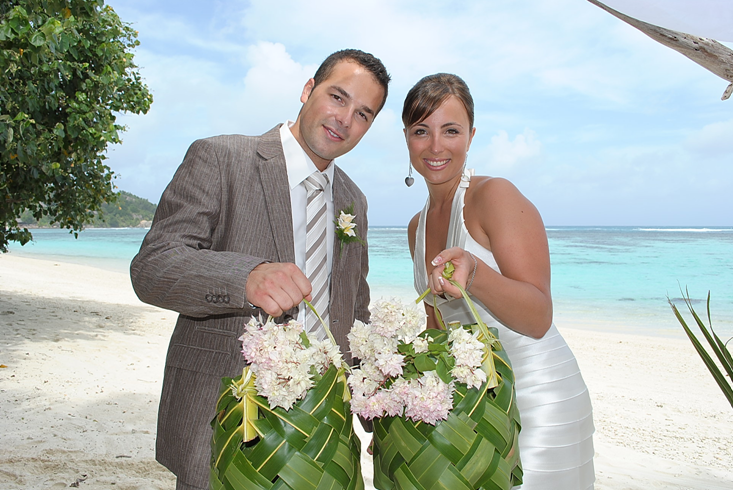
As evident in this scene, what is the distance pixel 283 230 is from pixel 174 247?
1.41 ft

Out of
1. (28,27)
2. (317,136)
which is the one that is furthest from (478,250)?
(28,27)

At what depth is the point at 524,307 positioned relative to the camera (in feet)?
6.89

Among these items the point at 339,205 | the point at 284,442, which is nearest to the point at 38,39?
the point at 339,205

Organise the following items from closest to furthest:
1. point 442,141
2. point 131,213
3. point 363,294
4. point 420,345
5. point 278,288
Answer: point 420,345, point 278,288, point 363,294, point 442,141, point 131,213

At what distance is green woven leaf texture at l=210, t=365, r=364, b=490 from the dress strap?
1.45 metres

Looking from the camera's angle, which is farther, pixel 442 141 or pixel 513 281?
pixel 442 141

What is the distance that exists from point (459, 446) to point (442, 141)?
1678 mm

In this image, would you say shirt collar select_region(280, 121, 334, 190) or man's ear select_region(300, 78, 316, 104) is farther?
man's ear select_region(300, 78, 316, 104)

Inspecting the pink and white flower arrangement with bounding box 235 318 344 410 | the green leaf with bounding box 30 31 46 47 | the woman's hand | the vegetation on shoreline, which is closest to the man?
the pink and white flower arrangement with bounding box 235 318 344 410

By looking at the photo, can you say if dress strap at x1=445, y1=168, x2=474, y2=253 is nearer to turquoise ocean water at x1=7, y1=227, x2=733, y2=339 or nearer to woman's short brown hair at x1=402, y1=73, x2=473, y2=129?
woman's short brown hair at x1=402, y1=73, x2=473, y2=129

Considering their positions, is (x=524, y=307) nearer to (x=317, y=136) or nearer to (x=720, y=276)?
(x=317, y=136)

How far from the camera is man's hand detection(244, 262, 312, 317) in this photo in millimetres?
1347

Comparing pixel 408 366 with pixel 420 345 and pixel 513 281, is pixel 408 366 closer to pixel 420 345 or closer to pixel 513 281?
pixel 420 345

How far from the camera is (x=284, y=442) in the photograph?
113 centimetres
